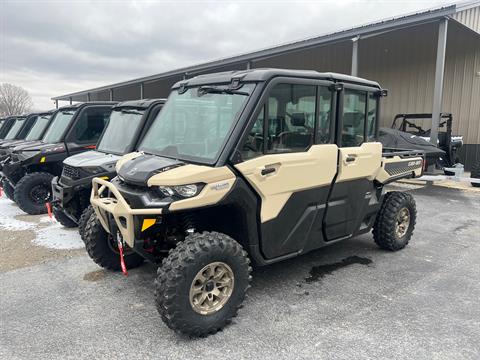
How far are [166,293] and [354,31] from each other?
10212mm

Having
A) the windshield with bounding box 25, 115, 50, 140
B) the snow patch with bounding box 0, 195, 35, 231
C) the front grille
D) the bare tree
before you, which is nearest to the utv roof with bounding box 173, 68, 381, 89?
the front grille

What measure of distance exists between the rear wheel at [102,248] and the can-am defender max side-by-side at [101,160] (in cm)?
83

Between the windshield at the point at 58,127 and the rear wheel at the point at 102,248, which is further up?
the windshield at the point at 58,127

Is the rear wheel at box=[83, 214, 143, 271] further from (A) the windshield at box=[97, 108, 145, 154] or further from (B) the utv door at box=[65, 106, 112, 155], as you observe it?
(B) the utv door at box=[65, 106, 112, 155]

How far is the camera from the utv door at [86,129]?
7.25 m

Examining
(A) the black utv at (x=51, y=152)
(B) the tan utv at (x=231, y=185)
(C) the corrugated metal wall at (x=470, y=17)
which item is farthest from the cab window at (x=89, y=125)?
(C) the corrugated metal wall at (x=470, y=17)

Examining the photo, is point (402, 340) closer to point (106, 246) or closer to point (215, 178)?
point (215, 178)

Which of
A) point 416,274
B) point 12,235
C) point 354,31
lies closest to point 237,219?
point 416,274

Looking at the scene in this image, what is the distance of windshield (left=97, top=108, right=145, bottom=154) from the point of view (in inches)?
232

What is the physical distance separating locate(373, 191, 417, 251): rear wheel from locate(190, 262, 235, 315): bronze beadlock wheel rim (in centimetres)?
261

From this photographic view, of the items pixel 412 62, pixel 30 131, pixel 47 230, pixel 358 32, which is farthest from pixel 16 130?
pixel 412 62

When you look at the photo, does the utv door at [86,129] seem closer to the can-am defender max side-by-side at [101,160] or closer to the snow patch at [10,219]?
the can-am defender max side-by-side at [101,160]

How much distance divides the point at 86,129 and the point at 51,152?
76 cm

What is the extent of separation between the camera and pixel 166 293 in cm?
291
